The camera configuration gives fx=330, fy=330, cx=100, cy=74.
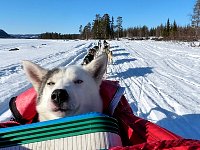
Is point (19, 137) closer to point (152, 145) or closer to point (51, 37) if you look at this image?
point (152, 145)

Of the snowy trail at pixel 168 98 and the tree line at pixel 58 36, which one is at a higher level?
the snowy trail at pixel 168 98

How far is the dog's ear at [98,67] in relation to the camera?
2.29m

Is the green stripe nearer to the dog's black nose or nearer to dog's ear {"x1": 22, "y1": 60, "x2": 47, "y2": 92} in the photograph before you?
the dog's black nose

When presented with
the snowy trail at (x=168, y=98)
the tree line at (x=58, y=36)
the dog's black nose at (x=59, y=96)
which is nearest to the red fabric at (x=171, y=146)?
the dog's black nose at (x=59, y=96)

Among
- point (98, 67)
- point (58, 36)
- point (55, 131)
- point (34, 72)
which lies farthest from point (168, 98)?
point (58, 36)

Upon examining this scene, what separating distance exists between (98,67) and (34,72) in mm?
443

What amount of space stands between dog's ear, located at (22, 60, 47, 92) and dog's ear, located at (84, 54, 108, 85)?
0.32 meters

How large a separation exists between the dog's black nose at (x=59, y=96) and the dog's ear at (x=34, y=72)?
0.44 meters

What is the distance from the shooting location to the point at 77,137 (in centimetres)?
162

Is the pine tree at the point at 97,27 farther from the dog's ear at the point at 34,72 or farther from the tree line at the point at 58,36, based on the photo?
the dog's ear at the point at 34,72

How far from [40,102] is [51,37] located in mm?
97734

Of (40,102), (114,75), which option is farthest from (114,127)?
(114,75)

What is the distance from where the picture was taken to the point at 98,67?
231cm

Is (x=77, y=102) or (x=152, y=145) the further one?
(x=77, y=102)
